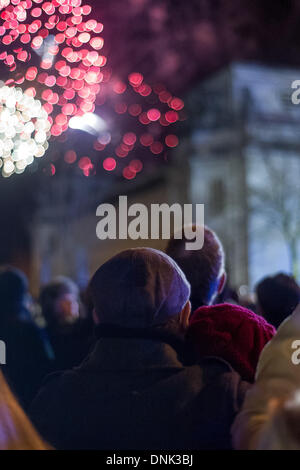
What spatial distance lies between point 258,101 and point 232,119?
2885mm

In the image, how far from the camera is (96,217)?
5612 cm

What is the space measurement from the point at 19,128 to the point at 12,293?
2319 mm

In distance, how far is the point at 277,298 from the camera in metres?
5.27

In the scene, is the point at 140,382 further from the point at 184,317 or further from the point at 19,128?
the point at 19,128

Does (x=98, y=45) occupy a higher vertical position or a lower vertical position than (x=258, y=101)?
lower

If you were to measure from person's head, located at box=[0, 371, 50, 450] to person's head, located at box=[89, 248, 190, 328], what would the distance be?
1.05 m

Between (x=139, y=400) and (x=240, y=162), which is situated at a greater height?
(x=240, y=162)

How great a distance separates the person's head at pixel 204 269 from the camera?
3.68 meters

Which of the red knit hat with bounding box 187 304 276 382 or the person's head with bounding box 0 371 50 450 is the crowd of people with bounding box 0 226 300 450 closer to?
the red knit hat with bounding box 187 304 276 382

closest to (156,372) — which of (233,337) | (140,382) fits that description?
(140,382)

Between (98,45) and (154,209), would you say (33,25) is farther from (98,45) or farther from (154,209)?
(154,209)

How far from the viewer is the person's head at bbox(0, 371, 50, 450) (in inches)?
61.9

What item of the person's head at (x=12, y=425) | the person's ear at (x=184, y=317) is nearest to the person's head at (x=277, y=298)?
the person's ear at (x=184, y=317)
